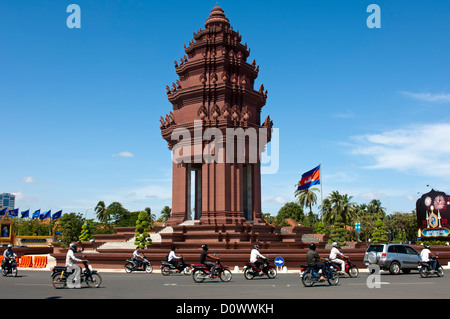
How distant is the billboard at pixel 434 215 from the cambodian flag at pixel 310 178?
26749 millimetres

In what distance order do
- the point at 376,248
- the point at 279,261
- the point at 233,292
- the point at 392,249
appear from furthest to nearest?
1. the point at 279,261
2. the point at 376,248
3. the point at 392,249
4. the point at 233,292

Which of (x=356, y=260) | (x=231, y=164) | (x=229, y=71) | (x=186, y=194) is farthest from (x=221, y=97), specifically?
(x=356, y=260)

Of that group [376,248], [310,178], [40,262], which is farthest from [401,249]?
[40,262]

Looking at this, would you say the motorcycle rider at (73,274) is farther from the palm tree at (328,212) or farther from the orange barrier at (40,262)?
the palm tree at (328,212)

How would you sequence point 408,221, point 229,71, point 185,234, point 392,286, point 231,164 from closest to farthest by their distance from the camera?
point 392,286 < point 185,234 < point 231,164 < point 229,71 < point 408,221

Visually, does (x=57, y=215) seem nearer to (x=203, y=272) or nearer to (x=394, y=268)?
(x=203, y=272)

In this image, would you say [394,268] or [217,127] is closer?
[394,268]

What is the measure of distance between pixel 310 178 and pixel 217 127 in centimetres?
1219

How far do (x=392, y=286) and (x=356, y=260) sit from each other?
37.3 ft

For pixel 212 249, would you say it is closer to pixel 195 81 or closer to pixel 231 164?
pixel 231 164

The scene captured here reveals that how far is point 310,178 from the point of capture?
43.4 meters

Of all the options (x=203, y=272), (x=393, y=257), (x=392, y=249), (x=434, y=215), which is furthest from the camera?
(x=434, y=215)

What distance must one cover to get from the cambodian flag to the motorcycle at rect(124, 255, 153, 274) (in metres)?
20.0
